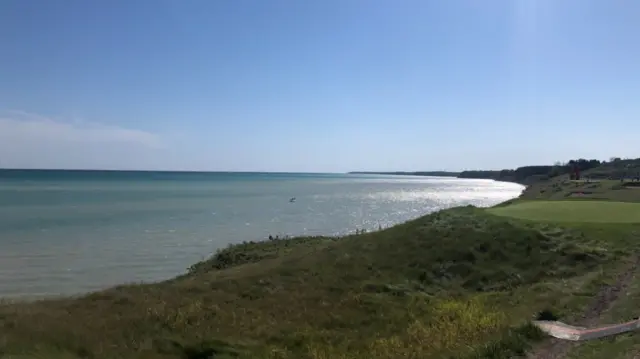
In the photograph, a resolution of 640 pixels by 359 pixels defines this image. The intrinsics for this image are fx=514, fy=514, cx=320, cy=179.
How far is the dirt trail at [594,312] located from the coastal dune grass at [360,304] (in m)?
0.44

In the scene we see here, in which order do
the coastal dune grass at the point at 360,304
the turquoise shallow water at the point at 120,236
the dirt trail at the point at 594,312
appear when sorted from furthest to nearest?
the turquoise shallow water at the point at 120,236
the coastal dune grass at the point at 360,304
the dirt trail at the point at 594,312

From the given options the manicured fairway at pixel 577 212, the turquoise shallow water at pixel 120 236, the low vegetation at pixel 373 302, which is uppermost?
the manicured fairway at pixel 577 212

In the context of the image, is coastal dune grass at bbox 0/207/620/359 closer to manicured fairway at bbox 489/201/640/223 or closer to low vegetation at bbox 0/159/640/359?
low vegetation at bbox 0/159/640/359

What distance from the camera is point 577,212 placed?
1209 inches

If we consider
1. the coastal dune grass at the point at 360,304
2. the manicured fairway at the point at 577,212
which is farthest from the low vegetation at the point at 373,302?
the manicured fairway at the point at 577,212

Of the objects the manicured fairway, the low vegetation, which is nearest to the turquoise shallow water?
the low vegetation

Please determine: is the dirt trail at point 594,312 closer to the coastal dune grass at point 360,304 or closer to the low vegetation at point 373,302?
the low vegetation at point 373,302

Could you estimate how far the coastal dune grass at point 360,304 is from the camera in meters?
11.1

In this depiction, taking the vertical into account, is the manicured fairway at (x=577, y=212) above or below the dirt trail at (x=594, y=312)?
above

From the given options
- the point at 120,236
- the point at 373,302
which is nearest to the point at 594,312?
the point at 373,302

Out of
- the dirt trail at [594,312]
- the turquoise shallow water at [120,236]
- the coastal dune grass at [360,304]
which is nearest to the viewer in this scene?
the dirt trail at [594,312]

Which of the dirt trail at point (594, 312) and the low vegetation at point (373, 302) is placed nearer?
the dirt trail at point (594, 312)

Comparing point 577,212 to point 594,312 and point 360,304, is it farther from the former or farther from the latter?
point 360,304

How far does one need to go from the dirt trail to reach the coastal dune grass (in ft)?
1.45
